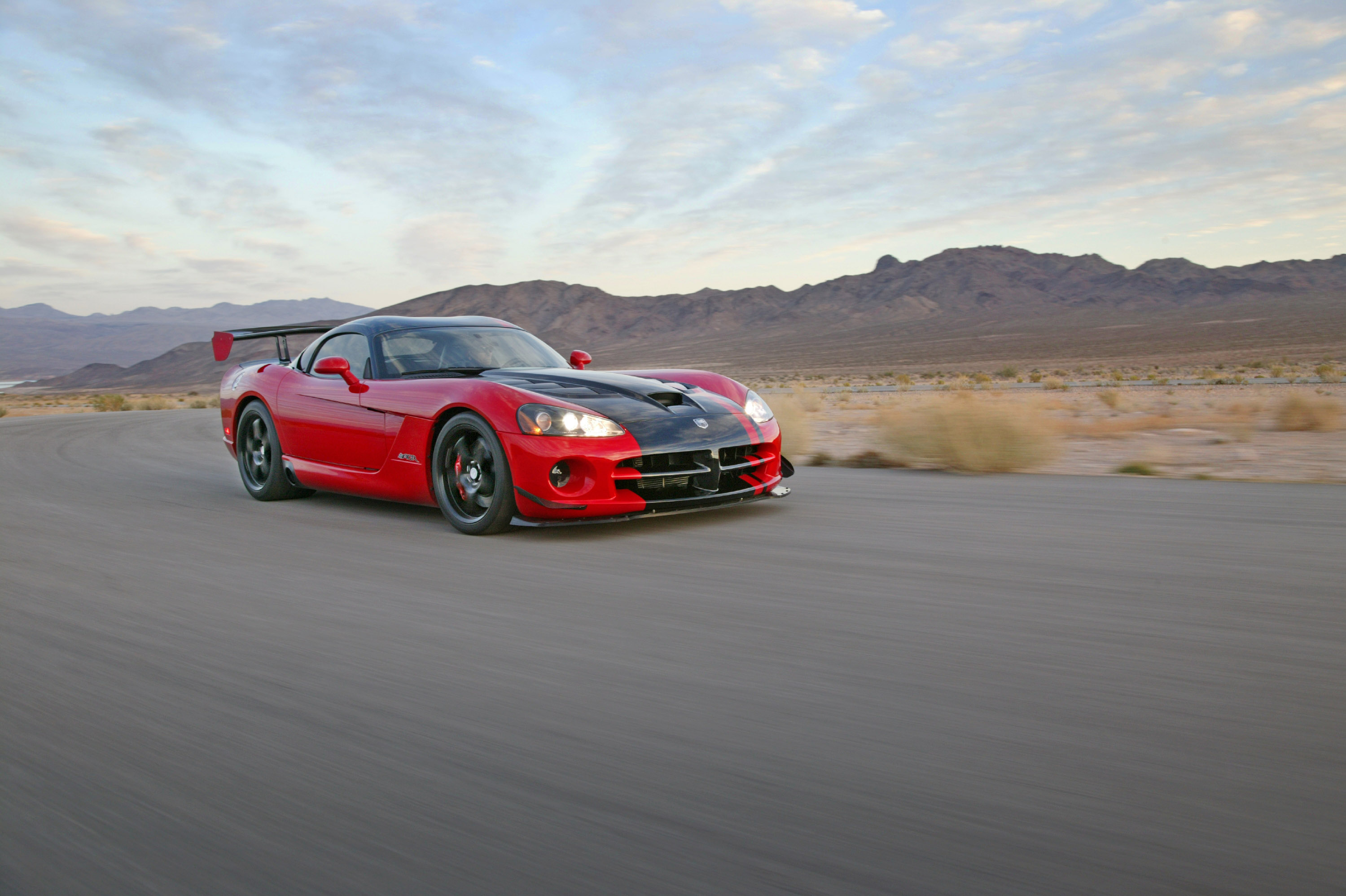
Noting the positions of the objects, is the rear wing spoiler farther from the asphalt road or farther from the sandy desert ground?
the sandy desert ground

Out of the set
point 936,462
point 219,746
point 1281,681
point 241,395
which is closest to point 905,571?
point 1281,681

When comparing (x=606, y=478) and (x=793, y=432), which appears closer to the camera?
(x=606, y=478)

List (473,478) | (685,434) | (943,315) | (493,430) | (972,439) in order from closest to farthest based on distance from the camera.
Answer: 1. (493,430)
2. (685,434)
3. (473,478)
4. (972,439)
5. (943,315)

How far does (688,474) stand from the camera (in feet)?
18.2

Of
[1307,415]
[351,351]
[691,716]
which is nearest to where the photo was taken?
[691,716]

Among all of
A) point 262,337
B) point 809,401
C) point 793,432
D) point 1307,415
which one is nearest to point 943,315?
point 809,401

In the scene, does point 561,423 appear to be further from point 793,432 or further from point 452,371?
point 793,432

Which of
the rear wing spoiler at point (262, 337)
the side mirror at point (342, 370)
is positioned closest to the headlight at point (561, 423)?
the side mirror at point (342, 370)

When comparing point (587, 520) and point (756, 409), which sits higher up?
point (756, 409)

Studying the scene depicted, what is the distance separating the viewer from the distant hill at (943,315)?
85375mm

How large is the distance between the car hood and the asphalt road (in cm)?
65

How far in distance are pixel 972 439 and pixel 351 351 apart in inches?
200

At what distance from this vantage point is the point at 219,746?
256 centimetres

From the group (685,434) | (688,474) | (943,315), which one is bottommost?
(688,474)
